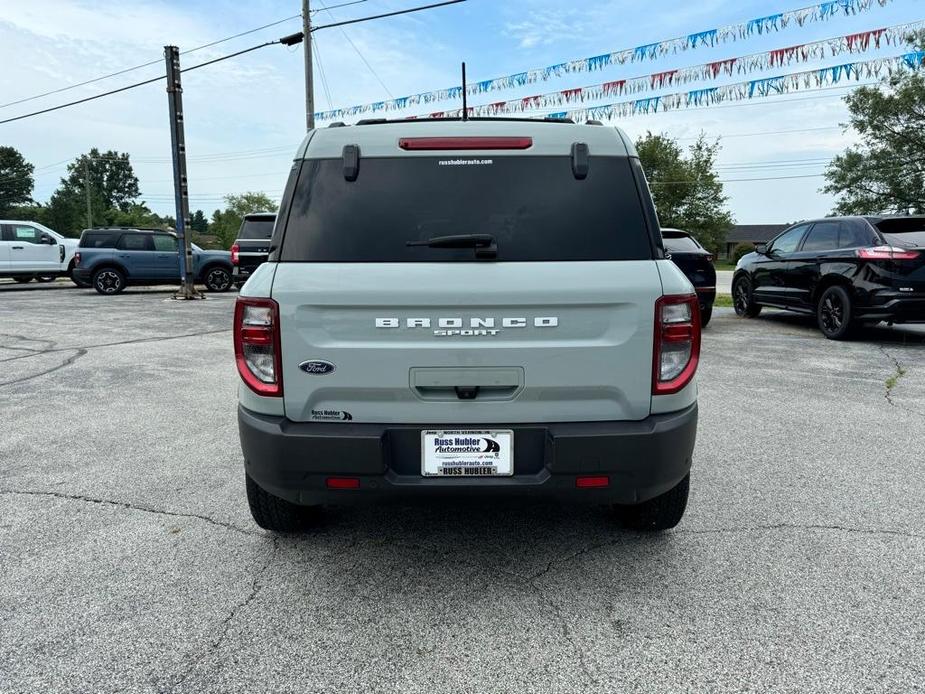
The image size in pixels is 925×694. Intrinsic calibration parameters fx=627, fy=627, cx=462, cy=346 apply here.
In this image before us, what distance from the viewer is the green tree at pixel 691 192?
57.5 meters

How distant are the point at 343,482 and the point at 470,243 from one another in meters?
1.05

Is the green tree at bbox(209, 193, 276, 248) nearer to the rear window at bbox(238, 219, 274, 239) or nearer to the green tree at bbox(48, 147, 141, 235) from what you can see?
the green tree at bbox(48, 147, 141, 235)

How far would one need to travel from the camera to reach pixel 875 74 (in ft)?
38.7

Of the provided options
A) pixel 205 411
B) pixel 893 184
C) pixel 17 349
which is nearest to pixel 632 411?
pixel 205 411

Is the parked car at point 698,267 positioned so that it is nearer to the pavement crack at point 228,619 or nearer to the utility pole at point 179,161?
the pavement crack at point 228,619

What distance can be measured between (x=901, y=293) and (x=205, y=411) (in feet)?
27.9

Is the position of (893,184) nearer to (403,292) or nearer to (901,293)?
(901,293)

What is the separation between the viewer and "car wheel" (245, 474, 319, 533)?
2.96 meters

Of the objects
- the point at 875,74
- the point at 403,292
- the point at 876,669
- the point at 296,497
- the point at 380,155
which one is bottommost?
the point at 876,669

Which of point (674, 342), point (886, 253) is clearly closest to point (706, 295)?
point (886, 253)

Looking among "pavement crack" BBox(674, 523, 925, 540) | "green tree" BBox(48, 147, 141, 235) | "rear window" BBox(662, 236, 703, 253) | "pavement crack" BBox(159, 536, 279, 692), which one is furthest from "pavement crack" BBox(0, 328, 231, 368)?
"green tree" BBox(48, 147, 141, 235)

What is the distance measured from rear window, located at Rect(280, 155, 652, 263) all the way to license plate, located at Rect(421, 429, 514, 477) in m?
0.68

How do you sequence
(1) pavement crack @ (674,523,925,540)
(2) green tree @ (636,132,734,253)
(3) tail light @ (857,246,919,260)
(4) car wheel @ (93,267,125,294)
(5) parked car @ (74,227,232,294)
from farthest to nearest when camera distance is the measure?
(2) green tree @ (636,132,734,253) → (4) car wheel @ (93,267,125,294) → (5) parked car @ (74,227,232,294) → (3) tail light @ (857,246,919,260) → (1) pavement crack @ (674,523,925,540)

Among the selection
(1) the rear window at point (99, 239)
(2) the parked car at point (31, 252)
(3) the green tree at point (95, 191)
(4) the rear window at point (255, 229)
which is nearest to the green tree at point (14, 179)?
(3) the green tree at point (95, 191)
